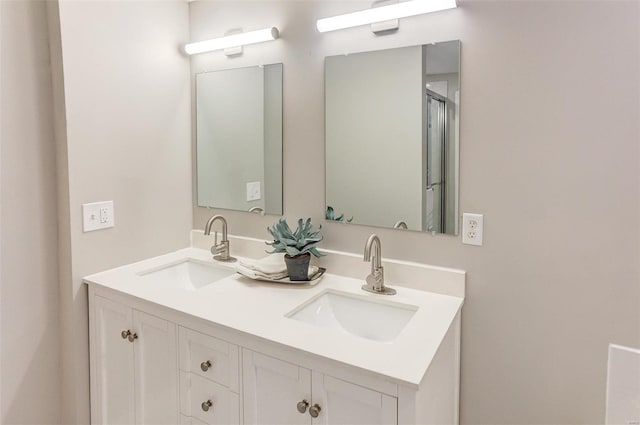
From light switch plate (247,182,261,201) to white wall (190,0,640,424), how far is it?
2.35 feet

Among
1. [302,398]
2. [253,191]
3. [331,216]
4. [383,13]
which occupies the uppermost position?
[383,13]

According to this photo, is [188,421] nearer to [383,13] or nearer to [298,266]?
[298,266]

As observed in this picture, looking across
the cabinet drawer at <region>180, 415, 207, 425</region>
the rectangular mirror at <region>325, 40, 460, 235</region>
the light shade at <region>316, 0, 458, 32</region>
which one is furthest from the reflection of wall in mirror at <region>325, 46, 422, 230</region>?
the cabinet drawer at <region>180, 415, 207, 425</region>

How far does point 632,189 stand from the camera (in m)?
1.17

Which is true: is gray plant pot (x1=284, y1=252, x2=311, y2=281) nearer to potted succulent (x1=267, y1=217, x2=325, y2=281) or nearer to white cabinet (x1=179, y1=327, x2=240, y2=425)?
potted succulent (x1=267, y1=217, x2=325, y2=281)

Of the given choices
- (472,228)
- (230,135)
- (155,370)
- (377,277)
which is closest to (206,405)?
(155,370)

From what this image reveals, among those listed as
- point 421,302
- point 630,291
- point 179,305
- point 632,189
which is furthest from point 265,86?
point 630,291

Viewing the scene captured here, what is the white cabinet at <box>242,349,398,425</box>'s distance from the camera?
100cm

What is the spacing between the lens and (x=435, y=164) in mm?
1457

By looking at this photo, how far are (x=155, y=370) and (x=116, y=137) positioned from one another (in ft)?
3.21

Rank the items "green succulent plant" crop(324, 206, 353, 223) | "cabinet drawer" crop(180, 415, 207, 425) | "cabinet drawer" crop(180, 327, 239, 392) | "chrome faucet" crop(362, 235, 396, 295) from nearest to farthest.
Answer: "cabinet drawer" crop(180, 327, 239, 392)
"cabinet drawer" crop(180, 415, 207, 425)
"chrome faucet" crop(362, 235, 396, 295)
"green succulent plant" crop(324, 206, 353, 223)

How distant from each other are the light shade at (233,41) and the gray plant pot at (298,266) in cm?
97

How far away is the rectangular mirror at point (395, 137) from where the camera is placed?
1.43 metres

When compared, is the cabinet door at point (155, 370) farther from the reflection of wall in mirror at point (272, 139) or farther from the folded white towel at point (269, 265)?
the reflection of wall in mirror at point (272, 139)
